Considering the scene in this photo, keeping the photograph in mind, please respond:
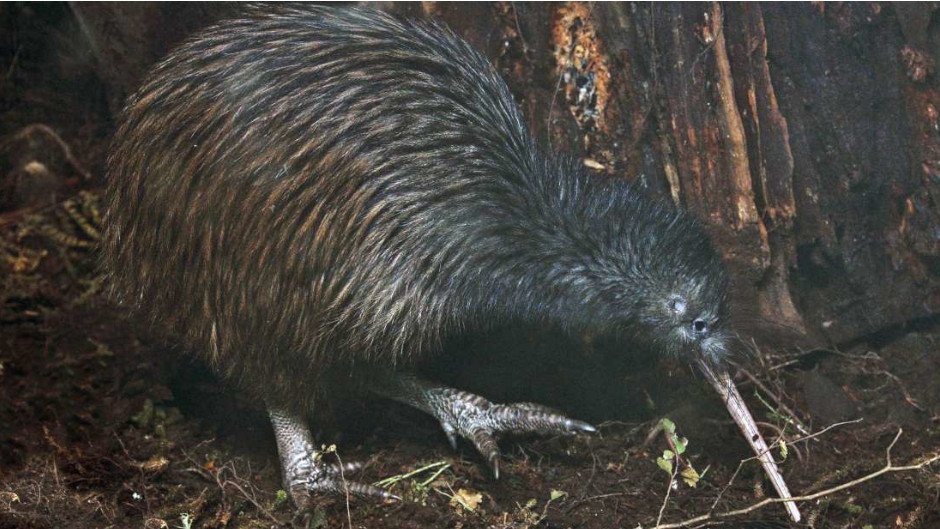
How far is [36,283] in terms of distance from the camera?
301cm

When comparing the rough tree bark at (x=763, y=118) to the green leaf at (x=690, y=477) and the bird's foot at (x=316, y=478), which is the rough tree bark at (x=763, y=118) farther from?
the bird's foot at (x=316, y=478)

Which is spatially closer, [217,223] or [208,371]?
[217,223]

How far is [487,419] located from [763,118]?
107 cm

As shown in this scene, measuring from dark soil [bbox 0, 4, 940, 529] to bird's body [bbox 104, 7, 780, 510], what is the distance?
0.11m

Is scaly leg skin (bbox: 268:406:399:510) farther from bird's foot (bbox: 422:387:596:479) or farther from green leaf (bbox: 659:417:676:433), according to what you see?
green leaf (bbox: 659:417:676:433)

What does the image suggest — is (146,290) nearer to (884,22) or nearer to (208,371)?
(208,371)

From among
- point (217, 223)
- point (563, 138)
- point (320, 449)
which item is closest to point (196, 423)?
point (320, 449)

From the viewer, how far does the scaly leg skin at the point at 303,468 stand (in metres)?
2.35

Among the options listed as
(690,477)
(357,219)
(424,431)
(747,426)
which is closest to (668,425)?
(690,477)

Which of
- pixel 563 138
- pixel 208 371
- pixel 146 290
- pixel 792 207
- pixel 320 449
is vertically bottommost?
pixel 320 449

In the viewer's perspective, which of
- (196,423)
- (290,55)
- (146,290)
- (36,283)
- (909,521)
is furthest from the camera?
(36,283)

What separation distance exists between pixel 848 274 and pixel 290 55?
1.52m

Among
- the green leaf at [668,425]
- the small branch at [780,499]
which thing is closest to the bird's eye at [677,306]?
the green leaf at [668,425]

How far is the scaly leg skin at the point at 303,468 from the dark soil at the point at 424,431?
0.13 ft
